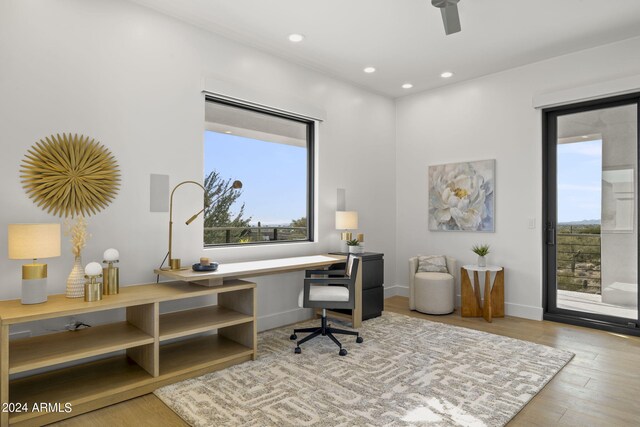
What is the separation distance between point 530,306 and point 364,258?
6.76ft

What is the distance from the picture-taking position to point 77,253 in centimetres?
274

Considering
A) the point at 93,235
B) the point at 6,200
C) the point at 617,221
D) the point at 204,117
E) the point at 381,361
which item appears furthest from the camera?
the point at 617,221

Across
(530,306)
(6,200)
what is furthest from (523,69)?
(6,200)

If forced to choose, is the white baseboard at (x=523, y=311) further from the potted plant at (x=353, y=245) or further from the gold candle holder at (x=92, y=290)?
the gold candle holder at (x=92, y=290)

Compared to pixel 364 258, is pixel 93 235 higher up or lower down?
higher up

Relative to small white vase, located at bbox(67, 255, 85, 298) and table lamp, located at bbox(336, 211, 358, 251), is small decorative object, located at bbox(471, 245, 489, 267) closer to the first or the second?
table lamp, located at bbox(336, 211, 358, 251)

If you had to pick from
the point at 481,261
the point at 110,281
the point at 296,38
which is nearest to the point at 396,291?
the point at 481,261

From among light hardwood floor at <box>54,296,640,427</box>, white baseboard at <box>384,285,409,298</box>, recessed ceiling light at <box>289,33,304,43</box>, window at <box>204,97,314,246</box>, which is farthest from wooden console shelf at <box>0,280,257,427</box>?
white baseboard at <box>384,285,409,298</box>

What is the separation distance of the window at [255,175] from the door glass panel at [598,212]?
2.96 m

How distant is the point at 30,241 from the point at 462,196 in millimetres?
4634

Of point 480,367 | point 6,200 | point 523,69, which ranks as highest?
point 523,69

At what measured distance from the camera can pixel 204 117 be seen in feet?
12.1

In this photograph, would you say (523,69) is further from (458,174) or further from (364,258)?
(364,258)

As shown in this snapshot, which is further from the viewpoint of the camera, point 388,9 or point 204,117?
point 204,117
